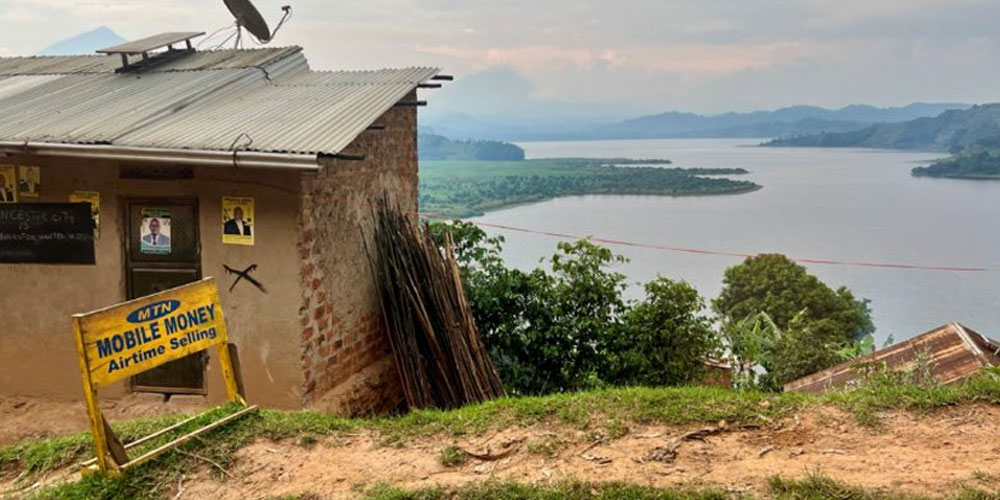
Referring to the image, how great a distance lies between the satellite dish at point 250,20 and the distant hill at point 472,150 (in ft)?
229

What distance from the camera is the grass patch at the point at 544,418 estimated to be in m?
4.14

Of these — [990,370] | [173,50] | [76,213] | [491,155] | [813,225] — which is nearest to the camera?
[990,370]

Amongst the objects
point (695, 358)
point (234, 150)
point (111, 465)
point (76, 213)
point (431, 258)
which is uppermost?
point (234, 150)

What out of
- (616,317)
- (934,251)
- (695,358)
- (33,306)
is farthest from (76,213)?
(934,251)

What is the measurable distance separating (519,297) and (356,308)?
2.22 metres

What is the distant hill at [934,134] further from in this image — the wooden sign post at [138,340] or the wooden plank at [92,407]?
the wooden plank at [92,407]

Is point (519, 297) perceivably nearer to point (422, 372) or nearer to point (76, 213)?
point (422, 372)

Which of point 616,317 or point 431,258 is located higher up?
point 431,258

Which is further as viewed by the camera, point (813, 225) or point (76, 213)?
point (813, 225)

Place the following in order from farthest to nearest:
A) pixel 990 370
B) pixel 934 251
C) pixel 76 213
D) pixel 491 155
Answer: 1. pixel 491 155
2. pixel 934 251
3. pixel 76 213
4. pixel 990 370

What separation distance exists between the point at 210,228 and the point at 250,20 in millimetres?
3957

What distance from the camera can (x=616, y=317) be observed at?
8.12 meters

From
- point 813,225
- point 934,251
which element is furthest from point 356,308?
point 813,225

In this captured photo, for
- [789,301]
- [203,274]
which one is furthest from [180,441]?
[789,301]
